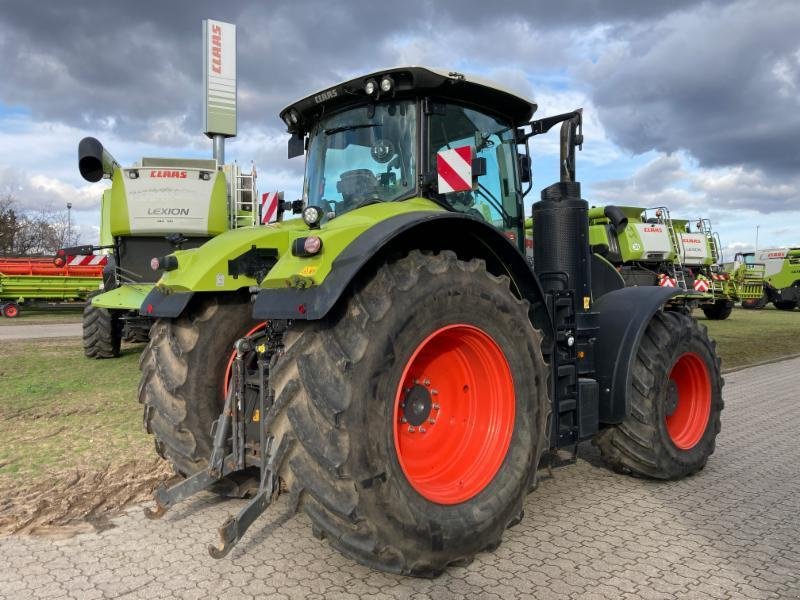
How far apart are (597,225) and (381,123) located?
11.5 meters

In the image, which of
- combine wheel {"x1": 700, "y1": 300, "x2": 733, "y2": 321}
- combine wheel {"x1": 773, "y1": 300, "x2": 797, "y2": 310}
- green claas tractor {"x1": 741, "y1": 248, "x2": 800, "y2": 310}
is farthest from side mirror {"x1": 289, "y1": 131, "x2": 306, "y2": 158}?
combine wheel {"x1": 773, "y1": 300, "x2": 797, "y2": 310}

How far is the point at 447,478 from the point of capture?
3.12m

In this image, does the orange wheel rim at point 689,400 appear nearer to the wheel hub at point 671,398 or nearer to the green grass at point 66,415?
the wheel hub at point 671,398

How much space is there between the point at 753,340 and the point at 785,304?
17100 millimetres

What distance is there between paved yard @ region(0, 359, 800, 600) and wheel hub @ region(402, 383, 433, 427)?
27.4 inches

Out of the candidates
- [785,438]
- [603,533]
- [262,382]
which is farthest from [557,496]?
[785,438]

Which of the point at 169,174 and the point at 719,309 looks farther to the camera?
the point at 719,309

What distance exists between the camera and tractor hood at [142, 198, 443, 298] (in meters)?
2.73

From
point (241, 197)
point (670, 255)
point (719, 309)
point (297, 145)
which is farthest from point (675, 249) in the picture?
point (297, 145)

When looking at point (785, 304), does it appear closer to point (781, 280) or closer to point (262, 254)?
point (781, 280)

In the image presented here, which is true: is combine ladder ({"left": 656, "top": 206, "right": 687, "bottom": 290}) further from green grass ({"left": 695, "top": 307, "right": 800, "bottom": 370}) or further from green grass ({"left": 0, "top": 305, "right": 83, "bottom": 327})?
green grass ({"left": 0, "top": 305, "right": 83, "bottom": 327})

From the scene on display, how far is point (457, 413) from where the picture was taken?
10.7ft

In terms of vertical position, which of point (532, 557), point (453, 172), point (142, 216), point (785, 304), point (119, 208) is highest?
point (119, 208)

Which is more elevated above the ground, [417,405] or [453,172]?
[453,172]
